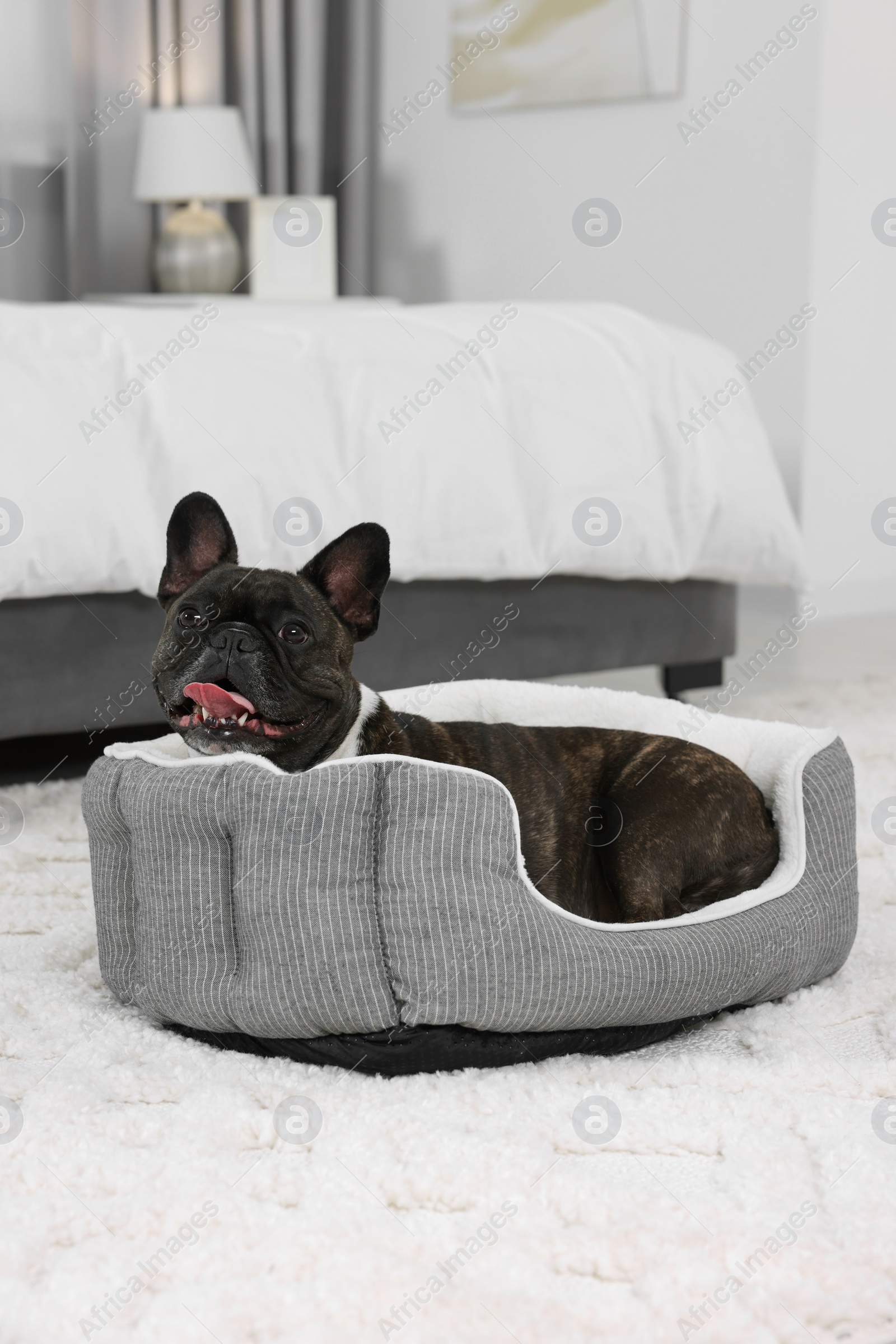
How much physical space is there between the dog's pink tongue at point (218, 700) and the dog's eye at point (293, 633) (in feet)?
0.33

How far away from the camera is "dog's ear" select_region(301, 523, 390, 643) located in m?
1.63

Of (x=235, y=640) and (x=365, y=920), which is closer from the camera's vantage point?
(x=365, y=920)

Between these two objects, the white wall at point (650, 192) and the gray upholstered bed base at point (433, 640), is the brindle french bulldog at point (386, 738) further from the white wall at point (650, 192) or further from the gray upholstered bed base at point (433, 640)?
the white wall at point (650, 192)

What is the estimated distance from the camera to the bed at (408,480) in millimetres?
2369

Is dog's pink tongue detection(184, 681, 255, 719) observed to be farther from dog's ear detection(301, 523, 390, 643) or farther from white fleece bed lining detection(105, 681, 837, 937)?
dog's ear detection(301, 523, 390, 643)

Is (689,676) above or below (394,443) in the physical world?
below

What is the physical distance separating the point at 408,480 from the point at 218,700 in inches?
48.7

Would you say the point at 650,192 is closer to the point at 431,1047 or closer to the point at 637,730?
the point at 637,730

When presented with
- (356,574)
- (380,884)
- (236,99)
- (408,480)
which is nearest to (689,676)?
(408,480)

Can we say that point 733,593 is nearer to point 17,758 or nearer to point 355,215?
point 17,758

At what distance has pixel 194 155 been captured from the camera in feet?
17.4

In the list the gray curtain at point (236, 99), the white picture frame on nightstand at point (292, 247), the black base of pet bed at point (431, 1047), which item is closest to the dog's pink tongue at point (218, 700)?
the black base of pet bed at point (431, 1047)

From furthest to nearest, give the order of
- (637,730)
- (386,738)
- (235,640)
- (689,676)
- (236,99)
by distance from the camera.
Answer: (236,99), (689,676), (637,730), (386,738), (235,640)

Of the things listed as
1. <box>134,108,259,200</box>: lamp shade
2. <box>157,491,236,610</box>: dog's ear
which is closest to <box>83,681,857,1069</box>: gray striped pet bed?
<box>157,491,236,610</box>: dog's ear
